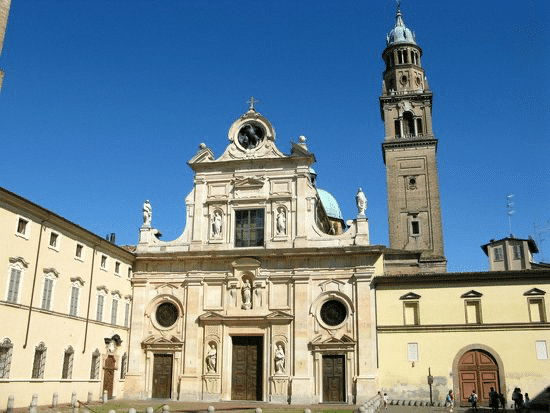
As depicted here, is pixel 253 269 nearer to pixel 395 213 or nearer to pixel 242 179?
pixel 242 179

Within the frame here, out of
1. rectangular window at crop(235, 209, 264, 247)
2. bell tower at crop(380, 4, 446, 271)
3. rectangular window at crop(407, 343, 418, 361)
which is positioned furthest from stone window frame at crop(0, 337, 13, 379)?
bell tower at crop(380, 4, 446, 271)

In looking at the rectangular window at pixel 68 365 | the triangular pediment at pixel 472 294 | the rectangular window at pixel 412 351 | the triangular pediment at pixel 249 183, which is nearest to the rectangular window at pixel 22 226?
the rectangular window at pixel 68 365

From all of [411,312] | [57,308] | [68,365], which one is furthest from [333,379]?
[57,308]

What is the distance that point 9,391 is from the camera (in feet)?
80.2

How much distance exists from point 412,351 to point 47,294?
19.9 metres

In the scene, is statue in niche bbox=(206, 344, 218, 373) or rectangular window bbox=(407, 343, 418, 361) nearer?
rectangular window bbox=(407, 343, 418, 361)

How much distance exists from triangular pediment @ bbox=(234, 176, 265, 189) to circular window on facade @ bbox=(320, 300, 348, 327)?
8.78 m

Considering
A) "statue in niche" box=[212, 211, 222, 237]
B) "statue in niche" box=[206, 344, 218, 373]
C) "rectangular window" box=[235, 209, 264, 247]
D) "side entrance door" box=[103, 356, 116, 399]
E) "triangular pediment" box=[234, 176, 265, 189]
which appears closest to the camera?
"side entrance door" box=[103, 356, 116, 399]

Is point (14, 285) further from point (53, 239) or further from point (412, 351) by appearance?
point (412, 351)

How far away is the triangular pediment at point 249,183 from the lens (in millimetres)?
36625

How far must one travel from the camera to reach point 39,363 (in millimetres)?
26750

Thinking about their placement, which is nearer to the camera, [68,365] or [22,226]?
[22,226]

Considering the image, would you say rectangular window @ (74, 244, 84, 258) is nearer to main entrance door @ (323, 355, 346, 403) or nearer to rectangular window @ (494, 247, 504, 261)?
main entrance door @ (323, 355, 346, 403)

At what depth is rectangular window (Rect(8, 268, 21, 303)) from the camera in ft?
82.0
